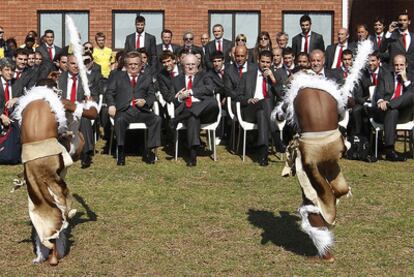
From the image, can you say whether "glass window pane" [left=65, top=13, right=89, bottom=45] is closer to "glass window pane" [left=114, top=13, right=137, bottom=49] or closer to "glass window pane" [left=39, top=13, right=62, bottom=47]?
"glass window pane" [left=39, top=13, right=62, bottom=47]

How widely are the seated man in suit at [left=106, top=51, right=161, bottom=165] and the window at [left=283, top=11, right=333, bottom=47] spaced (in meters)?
7.28

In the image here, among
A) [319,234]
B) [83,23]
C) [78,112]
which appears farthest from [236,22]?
[319,234]

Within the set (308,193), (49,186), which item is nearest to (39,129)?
(49,186)

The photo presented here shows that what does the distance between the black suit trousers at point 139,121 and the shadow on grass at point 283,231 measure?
133 inches

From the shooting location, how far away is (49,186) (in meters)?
7.09

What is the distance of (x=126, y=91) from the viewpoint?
41.6 feet

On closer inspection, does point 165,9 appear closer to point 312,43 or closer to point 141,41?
point 141,41

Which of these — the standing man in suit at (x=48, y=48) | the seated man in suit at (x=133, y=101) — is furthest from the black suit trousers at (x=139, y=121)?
the standing man in suit at (x=48, y=48)

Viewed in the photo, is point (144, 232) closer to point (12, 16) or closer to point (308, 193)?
point (308, 193)

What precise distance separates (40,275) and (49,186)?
81cm

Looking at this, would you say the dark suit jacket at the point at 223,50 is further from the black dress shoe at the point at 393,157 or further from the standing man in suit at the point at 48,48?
the black dress shoe at the point at 393,157

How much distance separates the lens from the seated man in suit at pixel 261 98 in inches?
490

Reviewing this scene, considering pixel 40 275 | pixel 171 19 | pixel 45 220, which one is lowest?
pixel 40 275

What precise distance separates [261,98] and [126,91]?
225cm
